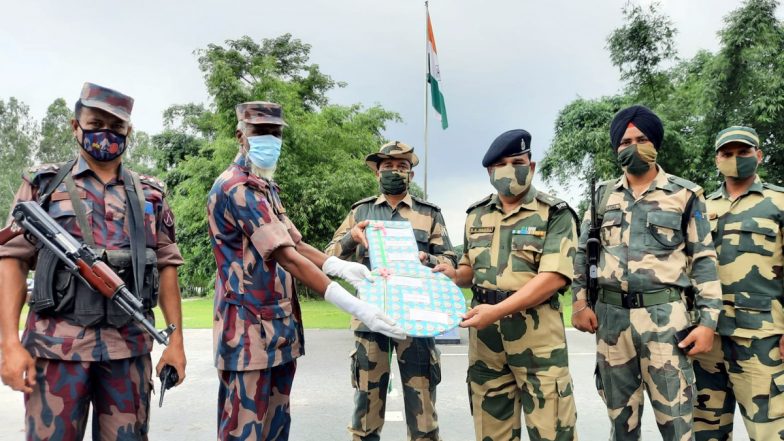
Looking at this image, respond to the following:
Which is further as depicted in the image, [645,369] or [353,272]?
[645,369]

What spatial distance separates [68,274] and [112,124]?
0.70m

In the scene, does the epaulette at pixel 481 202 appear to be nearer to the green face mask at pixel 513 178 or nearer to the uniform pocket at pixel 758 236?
the green face mask at pixel 513 178

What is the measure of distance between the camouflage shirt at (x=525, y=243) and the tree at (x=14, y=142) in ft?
115

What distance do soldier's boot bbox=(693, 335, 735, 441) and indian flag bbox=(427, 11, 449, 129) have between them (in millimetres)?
7411

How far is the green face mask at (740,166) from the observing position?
302cm

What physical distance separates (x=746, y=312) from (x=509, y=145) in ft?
5.66

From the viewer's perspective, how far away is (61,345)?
207 cm

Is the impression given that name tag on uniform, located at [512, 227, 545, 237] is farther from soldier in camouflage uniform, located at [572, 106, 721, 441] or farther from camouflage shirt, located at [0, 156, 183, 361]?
camouflage shirt, located at [0, 156, 183, 361]

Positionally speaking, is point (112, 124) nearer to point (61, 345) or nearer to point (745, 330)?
point (61, 345)

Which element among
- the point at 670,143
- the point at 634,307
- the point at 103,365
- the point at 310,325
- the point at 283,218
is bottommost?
the point at 310,325

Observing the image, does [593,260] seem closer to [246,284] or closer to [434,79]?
[246,284]

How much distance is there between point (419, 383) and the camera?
10.5 ft

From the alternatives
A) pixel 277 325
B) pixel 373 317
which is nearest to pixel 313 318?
pixel 277 325

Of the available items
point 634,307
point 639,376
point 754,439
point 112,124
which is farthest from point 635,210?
point 112,124
